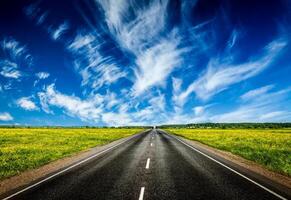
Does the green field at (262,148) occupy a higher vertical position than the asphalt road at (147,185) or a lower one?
higher

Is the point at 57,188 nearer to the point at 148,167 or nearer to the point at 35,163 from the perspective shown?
the point at 148,167

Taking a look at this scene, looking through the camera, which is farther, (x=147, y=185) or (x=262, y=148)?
(x=262, y=148)

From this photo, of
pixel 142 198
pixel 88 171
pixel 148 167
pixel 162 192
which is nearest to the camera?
pixel 142 198

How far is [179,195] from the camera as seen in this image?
748cm

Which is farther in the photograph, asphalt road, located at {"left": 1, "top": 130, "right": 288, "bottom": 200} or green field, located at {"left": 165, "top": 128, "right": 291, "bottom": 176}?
green field, located at {"left": 165, "top": 128, "right": 291, "bottom": 176}

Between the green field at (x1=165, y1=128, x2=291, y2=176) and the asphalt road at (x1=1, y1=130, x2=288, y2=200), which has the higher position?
the green field at (x1=165, y1=128, x2=291, y2=176)

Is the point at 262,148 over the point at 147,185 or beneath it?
over

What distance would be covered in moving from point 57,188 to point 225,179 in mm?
6475

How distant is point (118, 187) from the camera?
8492 millimetres

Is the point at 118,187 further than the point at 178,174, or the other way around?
the point at 178,174

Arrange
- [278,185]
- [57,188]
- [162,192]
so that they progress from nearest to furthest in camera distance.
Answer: [162,192]
[57,188]
[278,185]

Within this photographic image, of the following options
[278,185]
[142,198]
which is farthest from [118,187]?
[278,185]

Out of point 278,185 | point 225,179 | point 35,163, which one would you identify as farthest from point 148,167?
point 35,163

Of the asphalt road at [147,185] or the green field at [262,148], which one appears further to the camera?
the green field at [262,148]
